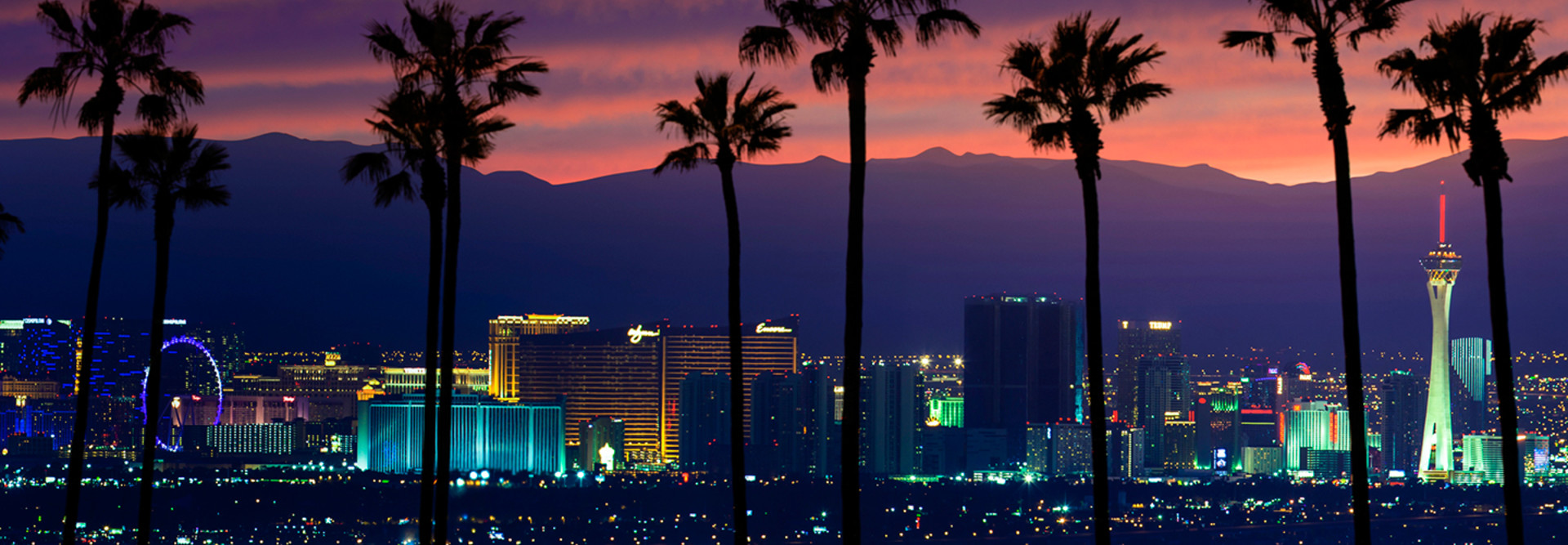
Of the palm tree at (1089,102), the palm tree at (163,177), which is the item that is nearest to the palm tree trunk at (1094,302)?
the palm tree at (1089,102)

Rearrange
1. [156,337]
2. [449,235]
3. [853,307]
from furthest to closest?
[156,337], [449,235], [853,307]

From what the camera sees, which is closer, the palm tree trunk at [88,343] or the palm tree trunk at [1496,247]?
the palm tree trunk at [1496,247]

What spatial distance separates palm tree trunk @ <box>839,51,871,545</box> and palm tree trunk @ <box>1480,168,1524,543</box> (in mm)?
10147

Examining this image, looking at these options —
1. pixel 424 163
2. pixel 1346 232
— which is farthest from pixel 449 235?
pixel 1346 232

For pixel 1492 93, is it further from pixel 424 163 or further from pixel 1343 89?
pixel 424 163

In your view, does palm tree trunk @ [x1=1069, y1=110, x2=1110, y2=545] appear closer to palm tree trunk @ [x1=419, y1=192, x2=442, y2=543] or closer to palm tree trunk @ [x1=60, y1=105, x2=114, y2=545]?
palm tree trunk @ [x1=419, y1=192, x2=442, y2=543]

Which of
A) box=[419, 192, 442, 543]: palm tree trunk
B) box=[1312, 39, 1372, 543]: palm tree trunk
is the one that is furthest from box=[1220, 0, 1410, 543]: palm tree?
box=[419, 192, 442, 543]: palm tree trunk

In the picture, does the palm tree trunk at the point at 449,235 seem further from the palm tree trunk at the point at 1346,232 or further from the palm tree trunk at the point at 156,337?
the palm tree trunk at the point at 1346,232

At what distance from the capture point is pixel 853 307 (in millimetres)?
28469

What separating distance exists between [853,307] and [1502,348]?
10.9 m

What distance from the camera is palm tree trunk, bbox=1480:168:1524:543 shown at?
1129 inches

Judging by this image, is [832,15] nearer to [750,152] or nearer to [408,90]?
[750,152]

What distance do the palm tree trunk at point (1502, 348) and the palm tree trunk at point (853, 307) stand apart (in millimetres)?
10147

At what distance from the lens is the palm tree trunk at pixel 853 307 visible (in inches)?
1110
